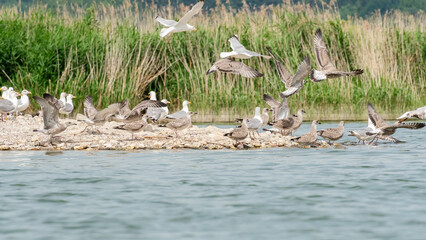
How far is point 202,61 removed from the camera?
19.7 meters

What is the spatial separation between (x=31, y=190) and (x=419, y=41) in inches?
567

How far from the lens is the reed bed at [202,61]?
1903 centimetres

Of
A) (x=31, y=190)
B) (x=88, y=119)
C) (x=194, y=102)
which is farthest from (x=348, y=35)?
(x=31, y=190)

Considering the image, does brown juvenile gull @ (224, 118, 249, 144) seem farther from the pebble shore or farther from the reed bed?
the reed bed

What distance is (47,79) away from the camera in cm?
1909

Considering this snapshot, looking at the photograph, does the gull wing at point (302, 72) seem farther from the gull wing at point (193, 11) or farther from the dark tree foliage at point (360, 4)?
A: the dark tree foliage at point (360, 4)

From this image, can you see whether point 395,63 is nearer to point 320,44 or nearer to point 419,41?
point 419,41

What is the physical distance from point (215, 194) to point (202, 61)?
36.6ft

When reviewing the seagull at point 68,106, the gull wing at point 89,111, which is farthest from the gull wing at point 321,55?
the seagull at point 68,106

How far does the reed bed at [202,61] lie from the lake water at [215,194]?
6.17m

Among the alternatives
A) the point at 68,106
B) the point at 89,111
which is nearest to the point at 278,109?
the point at 89,111

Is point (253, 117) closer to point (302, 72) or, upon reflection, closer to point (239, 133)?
point (302, 72)

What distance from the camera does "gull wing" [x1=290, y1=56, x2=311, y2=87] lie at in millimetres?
13597

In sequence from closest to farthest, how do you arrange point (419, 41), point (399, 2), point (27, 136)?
point (27, 136) < point (419, 41) < point (399, 2)
